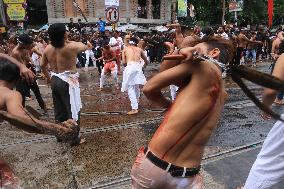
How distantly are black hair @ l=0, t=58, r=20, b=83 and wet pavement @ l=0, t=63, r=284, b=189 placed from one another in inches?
73.0

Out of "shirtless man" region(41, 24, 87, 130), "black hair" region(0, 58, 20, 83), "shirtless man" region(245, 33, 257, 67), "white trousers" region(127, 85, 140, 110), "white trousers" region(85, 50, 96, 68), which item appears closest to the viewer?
"black hair" region(0, 58, 20, 83)

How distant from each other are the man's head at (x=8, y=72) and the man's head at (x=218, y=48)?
1.51 meters

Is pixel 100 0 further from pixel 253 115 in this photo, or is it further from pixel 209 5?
pixel 253 115

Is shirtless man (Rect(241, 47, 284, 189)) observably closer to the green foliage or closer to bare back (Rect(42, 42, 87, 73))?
bare back (Rect(42, 42, 87, 73))

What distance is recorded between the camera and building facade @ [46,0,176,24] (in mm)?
32438

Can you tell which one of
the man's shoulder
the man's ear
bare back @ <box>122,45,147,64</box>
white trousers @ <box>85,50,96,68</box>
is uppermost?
the man's ear

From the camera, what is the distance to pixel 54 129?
2746mm

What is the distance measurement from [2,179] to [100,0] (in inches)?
1238

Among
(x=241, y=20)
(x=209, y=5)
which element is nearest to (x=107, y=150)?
(x=209, y=5)

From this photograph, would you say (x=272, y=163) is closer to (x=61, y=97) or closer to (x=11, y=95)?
(x=11, y=95)

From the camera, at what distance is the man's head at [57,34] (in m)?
5.72

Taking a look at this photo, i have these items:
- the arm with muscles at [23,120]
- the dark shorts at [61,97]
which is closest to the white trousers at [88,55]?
the dark shorts at [61,97]

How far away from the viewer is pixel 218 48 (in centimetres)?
246

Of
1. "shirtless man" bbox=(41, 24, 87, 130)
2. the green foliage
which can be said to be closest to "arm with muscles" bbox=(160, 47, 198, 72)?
"shirtless man" bbox=(41, 24, 87, 130)
